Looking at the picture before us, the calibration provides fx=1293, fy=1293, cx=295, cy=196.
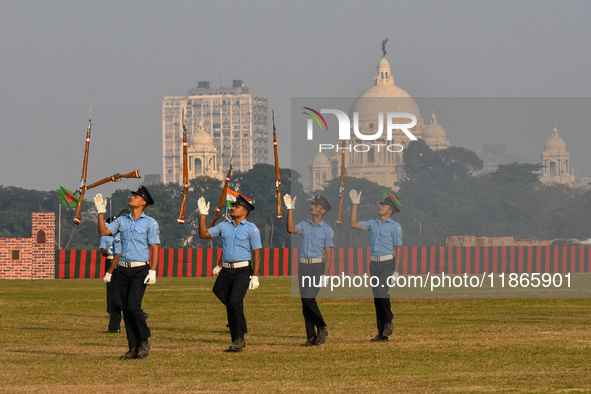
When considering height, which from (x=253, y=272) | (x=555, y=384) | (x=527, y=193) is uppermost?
(x=527, y=193)

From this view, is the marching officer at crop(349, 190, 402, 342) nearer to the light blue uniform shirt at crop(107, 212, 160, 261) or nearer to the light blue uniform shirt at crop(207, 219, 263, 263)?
the light blue uniform shirt at crop(207, 219, 263, 263)

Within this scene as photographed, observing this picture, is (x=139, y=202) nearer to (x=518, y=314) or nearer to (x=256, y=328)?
(x=256, y=328)

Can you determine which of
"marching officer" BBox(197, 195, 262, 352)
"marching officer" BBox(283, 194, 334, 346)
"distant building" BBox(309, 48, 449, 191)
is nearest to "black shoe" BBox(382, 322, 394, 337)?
"marching officer" BBox(283, 194, 334, 346)

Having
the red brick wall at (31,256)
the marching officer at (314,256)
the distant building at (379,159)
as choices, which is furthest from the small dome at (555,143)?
the marching officer at (314,256)

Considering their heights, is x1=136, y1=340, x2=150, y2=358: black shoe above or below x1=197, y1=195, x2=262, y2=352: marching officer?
below

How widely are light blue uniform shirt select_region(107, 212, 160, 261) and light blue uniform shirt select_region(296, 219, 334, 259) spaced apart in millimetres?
2961

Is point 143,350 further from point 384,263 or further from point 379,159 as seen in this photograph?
point 379,159

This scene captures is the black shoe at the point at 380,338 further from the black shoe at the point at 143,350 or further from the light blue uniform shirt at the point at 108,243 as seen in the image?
the light blue uniform shirt at the point at 108,243

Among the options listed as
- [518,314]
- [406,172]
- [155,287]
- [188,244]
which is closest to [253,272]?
[518,314]

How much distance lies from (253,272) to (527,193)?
46.4 meters

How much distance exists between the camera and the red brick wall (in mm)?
55250

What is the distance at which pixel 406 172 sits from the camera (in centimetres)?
6975

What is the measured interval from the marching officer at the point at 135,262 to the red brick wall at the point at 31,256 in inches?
1540

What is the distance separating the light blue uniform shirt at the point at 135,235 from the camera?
16594 mm
